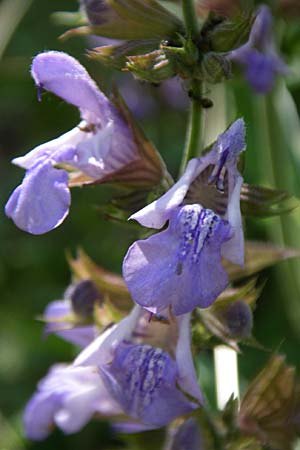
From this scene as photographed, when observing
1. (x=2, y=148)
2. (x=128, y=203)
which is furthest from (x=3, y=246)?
(x=128, y=203)

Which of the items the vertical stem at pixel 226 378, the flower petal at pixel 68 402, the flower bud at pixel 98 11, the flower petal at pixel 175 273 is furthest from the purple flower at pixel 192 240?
the vertical stem at pixel 226 378

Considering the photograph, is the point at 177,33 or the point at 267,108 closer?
the point at 177,33

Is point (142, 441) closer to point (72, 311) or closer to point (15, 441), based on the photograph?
point (72, 311)

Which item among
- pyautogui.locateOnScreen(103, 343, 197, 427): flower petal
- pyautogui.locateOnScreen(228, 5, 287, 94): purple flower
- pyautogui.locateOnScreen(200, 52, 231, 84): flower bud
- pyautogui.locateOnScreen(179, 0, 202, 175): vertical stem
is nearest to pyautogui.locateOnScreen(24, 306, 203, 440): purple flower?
pyautogui.locateOnScreen(103, 343, 197, 427): flower petal

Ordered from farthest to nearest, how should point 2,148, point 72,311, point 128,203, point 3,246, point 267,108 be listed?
point 2,148 → point 3,246 → point 267,108 → point 72,311 → point 128,203

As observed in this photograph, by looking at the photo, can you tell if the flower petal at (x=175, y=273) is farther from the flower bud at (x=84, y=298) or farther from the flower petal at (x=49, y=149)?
the flower bud at (x=84, y=298)
